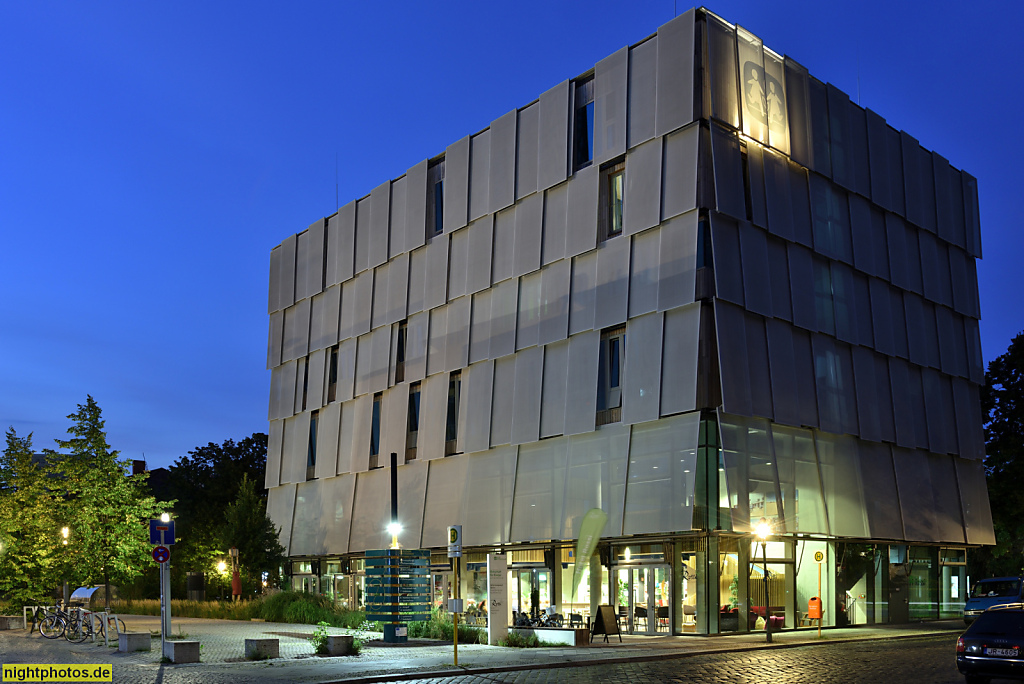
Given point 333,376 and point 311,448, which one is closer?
point 333,376

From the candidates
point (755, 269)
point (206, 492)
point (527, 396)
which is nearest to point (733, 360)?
point (755, 269)

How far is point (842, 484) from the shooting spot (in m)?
36.8

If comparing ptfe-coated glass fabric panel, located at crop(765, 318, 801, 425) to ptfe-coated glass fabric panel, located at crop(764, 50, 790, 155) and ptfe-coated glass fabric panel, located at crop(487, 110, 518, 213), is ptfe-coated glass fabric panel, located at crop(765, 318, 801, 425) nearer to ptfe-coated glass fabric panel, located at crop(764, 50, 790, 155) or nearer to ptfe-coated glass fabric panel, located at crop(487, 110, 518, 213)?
ptfe-coated glass fabric panel, located at crop(764, 50, 790, 155)

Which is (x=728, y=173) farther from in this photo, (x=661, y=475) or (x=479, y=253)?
(x=479, y=253)

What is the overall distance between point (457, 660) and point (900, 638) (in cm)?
1560

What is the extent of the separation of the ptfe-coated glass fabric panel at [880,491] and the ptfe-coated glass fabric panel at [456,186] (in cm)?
1917

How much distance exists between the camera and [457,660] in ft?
71.6

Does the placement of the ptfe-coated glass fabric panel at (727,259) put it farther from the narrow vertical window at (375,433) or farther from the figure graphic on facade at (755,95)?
the narrow vertical window at (375,433)

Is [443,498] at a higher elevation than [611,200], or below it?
below

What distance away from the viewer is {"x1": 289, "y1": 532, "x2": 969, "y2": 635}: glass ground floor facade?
32375 millimetres

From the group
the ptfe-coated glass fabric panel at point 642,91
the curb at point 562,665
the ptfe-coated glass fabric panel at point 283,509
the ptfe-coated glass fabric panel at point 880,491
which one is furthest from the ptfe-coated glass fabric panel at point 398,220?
the curb at point 562,665

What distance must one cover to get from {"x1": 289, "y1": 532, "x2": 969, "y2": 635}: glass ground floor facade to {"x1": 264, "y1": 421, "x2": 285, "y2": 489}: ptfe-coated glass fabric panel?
13930 mm

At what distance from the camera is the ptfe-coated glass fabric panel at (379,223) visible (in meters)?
48.8

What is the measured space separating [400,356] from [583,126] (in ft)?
48.7
